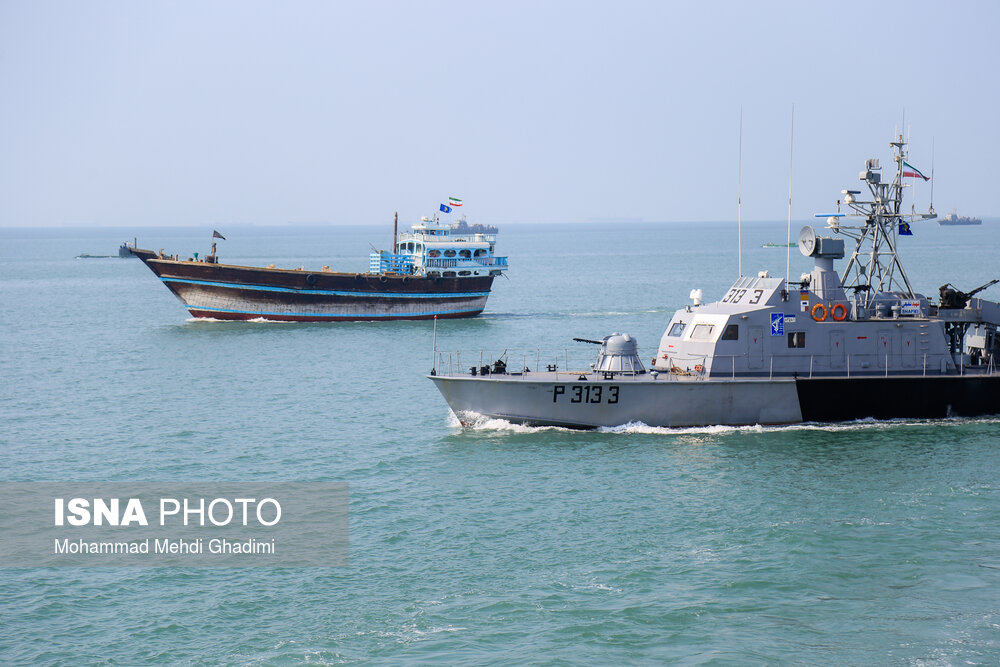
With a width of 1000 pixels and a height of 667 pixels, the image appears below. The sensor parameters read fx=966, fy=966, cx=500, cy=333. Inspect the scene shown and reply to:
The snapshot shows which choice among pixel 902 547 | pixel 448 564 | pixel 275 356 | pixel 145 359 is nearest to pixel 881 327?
pixel 902 547

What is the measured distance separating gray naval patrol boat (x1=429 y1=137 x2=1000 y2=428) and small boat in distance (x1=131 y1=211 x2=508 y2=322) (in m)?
37.1

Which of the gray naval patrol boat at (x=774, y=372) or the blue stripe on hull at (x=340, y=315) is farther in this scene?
the blue stripe on hull at (x=340, y=315)

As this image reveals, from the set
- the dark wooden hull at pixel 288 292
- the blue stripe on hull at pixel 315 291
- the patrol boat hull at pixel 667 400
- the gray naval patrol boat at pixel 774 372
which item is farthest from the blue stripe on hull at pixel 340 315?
the patrol boat hull at pixel 667 400

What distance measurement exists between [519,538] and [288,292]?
1993 inches

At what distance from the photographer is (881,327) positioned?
1352 inches

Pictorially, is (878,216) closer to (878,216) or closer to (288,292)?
(878,216)

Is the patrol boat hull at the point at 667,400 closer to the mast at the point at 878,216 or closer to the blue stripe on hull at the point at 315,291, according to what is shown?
the mast at the point at 878,216

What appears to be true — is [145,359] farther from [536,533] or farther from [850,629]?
[850,629]

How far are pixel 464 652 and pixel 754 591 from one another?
6525 mm

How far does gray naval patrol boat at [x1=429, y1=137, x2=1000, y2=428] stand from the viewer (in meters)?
32.6

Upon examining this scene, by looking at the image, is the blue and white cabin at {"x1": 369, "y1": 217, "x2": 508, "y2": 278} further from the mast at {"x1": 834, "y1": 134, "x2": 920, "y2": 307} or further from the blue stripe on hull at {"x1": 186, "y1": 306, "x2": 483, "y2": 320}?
the mast at {"x1": 834, "y1": 134, "x2": 920, "y2": 307}

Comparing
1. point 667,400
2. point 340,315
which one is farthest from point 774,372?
point 340,315

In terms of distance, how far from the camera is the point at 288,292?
70625mm

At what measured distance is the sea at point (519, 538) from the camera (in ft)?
59.3
